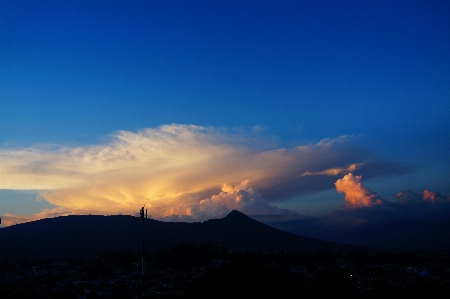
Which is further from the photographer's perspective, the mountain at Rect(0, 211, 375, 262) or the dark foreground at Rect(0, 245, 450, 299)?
the mountain at Rect(0, 211, 375, 262)

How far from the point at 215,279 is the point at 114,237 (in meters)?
80.2

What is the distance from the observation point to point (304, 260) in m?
60.7

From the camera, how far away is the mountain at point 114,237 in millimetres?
86688

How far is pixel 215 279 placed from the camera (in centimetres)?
1945

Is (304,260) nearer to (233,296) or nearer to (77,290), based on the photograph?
(77,290)

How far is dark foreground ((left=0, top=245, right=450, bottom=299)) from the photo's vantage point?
63.6 ft

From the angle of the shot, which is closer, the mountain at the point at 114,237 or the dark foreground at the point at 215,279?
the dark foreground at the point at 215,279

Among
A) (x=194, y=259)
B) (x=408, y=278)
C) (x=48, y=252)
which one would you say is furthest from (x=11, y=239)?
(x=408, y=278)

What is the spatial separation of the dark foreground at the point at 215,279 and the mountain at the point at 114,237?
25.8 m

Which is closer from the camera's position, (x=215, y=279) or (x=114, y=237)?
(x=215, y=279)

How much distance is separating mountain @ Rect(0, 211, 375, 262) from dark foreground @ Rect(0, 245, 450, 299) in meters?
25.8

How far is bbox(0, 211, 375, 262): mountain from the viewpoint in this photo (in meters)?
86.7

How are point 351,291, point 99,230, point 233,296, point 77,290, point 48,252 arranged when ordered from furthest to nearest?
point 99,230 < point 48,252 < point 77,290 < point 351,291 < point 233,296

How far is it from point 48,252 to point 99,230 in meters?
15.6
